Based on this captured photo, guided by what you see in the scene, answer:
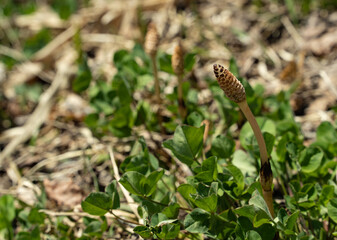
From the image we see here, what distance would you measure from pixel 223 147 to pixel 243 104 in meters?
0.48

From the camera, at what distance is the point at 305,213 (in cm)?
177

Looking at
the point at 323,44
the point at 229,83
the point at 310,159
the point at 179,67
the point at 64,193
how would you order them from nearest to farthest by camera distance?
1. the point at 229,83
2. the point at 310,159
3. the point at 179,67
4. the point at 64,193
5. the point at 323,44

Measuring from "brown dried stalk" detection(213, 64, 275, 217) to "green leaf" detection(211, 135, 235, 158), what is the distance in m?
0.34

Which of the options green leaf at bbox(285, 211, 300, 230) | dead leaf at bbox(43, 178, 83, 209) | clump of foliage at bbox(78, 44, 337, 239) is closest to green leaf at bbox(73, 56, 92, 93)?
dead leaf at bbox(43, 178, 83, 209)

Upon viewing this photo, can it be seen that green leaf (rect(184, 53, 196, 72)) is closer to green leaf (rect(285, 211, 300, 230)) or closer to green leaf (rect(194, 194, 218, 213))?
green leaf (rect(194, 194, 218, 213))

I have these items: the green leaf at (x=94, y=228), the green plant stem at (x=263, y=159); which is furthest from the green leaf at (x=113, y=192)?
the green plant stem at (x=263, y=159)

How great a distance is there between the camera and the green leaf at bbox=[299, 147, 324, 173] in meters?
1.82

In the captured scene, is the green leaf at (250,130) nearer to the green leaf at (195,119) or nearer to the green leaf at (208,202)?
the green leaf at (195,119)

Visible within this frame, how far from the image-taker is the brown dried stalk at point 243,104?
52.0 inches

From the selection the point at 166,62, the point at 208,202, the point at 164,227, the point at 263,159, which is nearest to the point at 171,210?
the point at 164,227

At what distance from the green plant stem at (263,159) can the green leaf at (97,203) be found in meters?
0.60

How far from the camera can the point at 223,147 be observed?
1905 millimetres

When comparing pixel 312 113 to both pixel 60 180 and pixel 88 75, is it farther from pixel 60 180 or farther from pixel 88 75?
pixel 60 180

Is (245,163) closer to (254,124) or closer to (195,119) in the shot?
(195,119)
